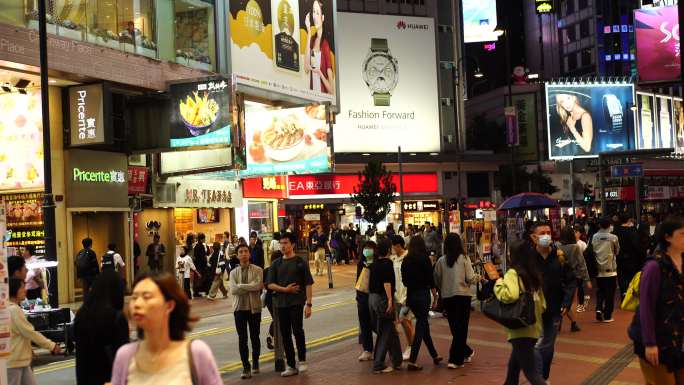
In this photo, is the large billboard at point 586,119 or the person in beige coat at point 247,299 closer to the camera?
the person in beige coat at point 247,299

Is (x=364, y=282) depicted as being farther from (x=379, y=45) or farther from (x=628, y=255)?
(x=379, y=45)

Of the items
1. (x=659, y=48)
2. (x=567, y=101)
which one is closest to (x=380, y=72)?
(x=567, y=101)

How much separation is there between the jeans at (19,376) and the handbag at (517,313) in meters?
4.18

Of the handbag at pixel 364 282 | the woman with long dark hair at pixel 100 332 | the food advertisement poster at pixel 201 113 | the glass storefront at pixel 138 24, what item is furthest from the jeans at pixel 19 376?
the food advertisement poster at pixel 201 113

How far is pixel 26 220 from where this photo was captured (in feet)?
78.1

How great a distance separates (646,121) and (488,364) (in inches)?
1822

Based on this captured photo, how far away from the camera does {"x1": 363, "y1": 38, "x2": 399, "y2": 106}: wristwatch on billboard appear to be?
6066 centimetres

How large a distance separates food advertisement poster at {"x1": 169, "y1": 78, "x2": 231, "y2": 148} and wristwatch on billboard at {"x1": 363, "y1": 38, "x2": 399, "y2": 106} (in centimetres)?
3585

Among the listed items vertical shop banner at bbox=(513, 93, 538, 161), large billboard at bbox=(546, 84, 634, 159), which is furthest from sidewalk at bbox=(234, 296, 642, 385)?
vertical shop banner at bbox=(513, 93, 538, 161)

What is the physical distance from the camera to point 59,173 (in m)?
23.4

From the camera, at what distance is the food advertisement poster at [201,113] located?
2520cm

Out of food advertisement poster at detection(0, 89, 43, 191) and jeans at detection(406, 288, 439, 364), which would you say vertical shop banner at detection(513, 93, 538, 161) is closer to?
food advertisement poster at detection(0, 89, 43, 191)

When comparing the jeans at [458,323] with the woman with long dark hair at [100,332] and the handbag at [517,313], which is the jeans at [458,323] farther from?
the woman with long dark hair at [100,332]

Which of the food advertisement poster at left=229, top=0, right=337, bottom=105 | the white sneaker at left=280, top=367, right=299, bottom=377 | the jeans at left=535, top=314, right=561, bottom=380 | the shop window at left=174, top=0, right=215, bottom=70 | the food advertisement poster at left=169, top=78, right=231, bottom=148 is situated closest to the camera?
the jeans at left=535, top=314, right=561, bottom=380
